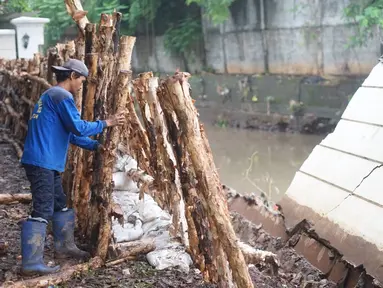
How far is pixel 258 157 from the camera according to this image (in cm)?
1184

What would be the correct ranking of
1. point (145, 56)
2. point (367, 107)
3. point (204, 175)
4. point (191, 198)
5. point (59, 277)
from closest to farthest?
point (204, 175)
point (191, 198)
point (59, 277)
point (367, 107)
point (145, 56)

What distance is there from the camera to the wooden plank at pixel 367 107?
13.1ft

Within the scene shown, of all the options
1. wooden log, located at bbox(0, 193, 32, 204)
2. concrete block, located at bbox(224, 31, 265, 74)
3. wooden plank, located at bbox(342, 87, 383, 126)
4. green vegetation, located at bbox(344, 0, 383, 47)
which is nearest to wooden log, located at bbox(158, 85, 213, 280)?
wooden plank, located at bbox(342, 87, 383, 126)

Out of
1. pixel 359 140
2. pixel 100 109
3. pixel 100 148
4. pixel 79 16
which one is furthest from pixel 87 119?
Answer: pixel 359 140

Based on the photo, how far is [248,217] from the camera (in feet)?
16.9

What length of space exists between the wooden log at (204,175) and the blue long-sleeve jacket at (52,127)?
0.57 meters

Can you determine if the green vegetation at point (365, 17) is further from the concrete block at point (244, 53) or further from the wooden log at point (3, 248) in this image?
the wooden log at point (3, 248)

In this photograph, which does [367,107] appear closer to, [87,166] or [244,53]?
[87,166]

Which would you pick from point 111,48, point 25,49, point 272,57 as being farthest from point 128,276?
point 272,57

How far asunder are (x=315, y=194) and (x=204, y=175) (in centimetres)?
185

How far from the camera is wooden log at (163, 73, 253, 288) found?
8.19 ft

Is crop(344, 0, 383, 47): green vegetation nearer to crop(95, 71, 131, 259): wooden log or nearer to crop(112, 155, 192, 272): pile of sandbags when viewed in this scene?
crop(112, 155, 192, 272): pile of sandbags

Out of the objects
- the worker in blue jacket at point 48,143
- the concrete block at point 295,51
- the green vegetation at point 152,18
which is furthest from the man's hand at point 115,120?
the green vegetation at point 152,18

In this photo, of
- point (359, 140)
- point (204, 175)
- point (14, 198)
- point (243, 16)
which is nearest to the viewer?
point (204, 175)
